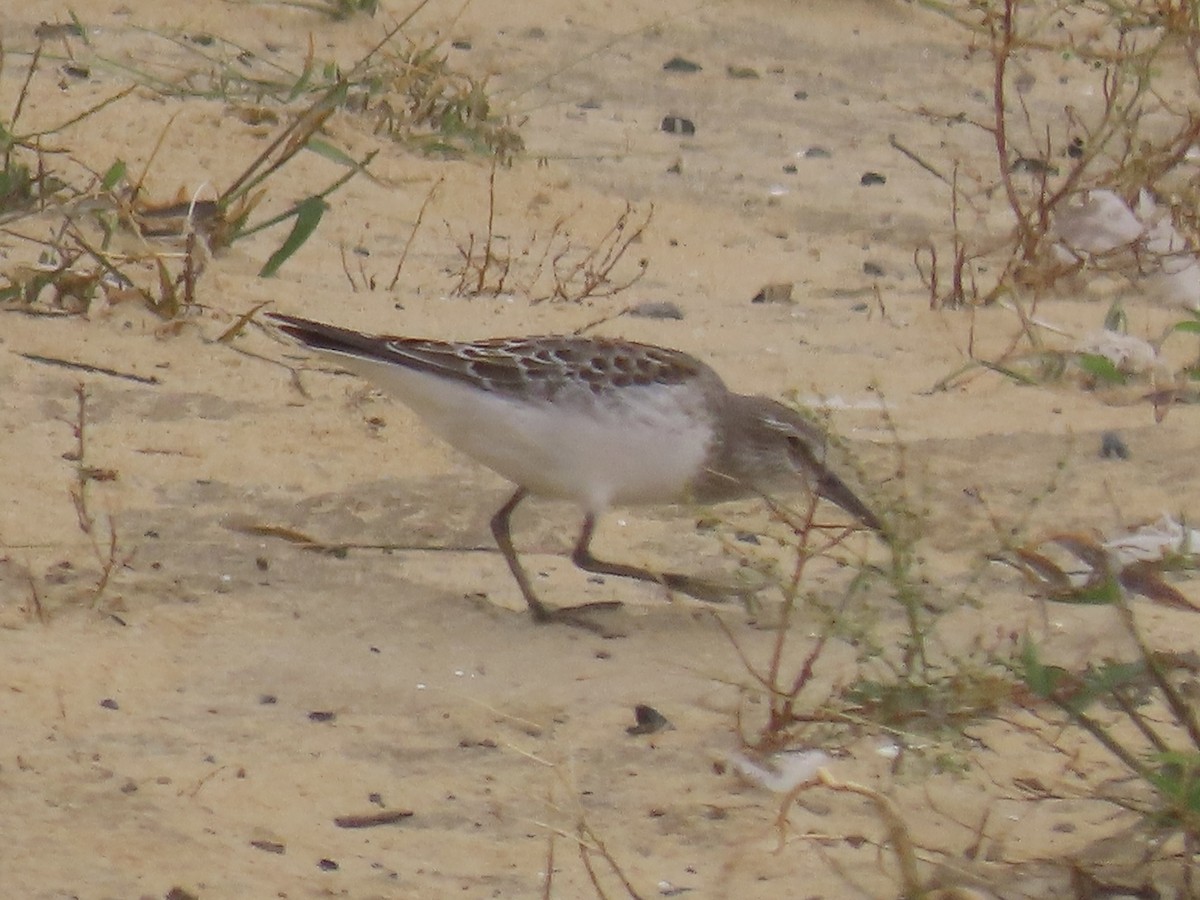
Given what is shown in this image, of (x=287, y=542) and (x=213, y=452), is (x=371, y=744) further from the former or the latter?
(x=213, y=452)

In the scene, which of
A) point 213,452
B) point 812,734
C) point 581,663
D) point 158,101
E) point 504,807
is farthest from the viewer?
point 158,101

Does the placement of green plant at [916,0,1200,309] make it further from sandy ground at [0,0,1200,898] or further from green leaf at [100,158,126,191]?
green leaf at [100,158,126,191]

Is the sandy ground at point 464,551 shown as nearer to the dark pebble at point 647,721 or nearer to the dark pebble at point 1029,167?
the dark pebble at point 647,721

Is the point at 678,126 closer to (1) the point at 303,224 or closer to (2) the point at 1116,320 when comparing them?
(2) the point at 1116,320

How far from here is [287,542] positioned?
4938 millimetres

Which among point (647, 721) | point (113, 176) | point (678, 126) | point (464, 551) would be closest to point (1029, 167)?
point (678, 126)

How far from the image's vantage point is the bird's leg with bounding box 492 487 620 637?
4746 millimetres

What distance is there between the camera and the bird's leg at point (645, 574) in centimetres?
488

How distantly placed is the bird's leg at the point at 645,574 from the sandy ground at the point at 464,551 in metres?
0.05

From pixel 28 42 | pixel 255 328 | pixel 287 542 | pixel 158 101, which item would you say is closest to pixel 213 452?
pixel 287 542

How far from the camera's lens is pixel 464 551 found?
5.24m

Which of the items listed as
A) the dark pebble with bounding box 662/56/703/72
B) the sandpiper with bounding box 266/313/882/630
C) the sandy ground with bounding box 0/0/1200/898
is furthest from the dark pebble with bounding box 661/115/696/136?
the sandpiper with bounding box 266/313/882/630

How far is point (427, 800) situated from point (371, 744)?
245 mm

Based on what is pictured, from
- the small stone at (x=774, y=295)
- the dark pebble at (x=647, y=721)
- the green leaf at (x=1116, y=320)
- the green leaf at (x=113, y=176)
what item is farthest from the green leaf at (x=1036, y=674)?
the small stone at (x=774, y=295)
